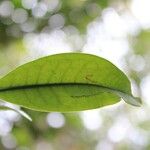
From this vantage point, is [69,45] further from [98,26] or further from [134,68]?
[134,68]

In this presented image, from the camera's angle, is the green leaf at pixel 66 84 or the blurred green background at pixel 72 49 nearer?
the green leaf at pixel 66 84

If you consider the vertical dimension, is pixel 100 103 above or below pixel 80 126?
below

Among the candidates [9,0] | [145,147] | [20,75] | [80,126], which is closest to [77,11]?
[9,0]

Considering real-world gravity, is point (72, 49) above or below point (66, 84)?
above

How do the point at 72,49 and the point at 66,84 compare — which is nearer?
the point at 66,84
